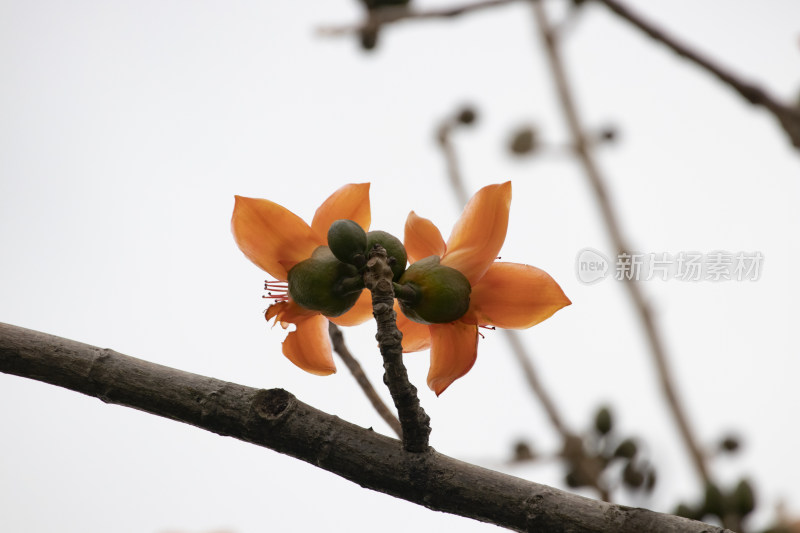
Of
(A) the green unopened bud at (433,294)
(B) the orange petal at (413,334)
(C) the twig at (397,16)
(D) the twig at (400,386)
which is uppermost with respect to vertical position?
(C) the twig at (397,16)

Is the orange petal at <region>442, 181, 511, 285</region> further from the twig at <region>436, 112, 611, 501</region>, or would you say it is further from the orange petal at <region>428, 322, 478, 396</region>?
the twig at <region>436, 112, 611, 501</region>

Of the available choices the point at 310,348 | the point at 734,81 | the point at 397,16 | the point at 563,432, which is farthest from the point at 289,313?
the point at 563,432

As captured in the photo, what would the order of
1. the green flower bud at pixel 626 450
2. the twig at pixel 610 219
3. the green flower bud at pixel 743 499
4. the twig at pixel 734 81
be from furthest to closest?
the green flower bud at pixel 626 450, the twig at pixel 610 219, the green flower bud at pixel 743 499, the twig at pixel 734 81

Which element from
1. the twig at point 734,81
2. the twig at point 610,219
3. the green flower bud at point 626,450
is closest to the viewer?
the twig at point 734,81

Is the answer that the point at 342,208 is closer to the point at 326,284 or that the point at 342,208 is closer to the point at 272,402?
the point at 326,284

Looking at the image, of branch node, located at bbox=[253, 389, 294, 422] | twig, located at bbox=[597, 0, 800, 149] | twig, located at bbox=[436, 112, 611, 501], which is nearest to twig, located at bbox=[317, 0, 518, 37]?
twig, located at bbox=[597, 0, 800, 149]

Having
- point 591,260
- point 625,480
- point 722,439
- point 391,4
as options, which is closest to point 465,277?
point 391,4

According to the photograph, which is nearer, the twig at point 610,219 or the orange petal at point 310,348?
the orange petal at point 310,348

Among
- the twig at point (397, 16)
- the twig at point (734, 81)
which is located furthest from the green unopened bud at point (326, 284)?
the twig at point (734, 81)

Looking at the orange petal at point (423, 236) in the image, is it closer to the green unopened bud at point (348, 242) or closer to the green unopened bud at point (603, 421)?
the green unopened bud at point (348, 242)
